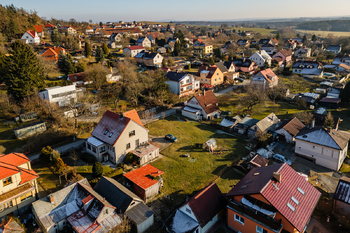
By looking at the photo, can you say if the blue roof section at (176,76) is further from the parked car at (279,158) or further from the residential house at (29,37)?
the residential house at (29,37)

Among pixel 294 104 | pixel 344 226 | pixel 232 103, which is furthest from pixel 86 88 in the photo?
pixel 344 226

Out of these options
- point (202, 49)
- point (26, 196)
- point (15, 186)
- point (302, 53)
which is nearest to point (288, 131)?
point (26, 196)

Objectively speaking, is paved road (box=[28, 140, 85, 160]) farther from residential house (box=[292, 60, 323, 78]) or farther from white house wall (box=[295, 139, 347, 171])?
residential house (box=[292, 60, 323, 78])

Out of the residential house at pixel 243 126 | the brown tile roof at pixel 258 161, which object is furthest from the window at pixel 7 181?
the residential house at pixel 243 126

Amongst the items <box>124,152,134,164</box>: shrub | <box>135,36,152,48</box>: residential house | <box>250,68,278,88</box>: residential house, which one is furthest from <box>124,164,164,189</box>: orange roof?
<box>135,36,152,48</box>: residential house

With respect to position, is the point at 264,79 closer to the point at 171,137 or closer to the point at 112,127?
the point at 171,137
